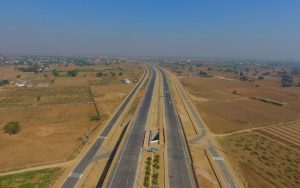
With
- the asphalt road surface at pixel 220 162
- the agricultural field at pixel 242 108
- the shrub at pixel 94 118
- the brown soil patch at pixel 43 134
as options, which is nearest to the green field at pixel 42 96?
the brown soil patch at pixel 43 134

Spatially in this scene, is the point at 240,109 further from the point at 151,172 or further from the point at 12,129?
the point at 12,129

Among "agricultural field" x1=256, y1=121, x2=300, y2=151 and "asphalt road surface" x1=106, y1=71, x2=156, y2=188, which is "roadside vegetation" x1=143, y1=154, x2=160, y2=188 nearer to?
"asphalt road surface" x1=106, y1=71, x2=156, y2=188

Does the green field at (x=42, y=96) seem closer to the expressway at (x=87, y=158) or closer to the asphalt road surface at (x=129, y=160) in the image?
the expressway at (x=87, y=158)

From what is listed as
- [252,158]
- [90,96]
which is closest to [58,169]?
A: [252,158]

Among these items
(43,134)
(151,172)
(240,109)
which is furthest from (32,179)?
(240,109)

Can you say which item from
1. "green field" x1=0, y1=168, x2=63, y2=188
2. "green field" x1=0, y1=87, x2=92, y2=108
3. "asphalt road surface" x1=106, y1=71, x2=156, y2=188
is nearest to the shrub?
"asphalt road surface" x1=106, y1=71, x2=156, y2=188
